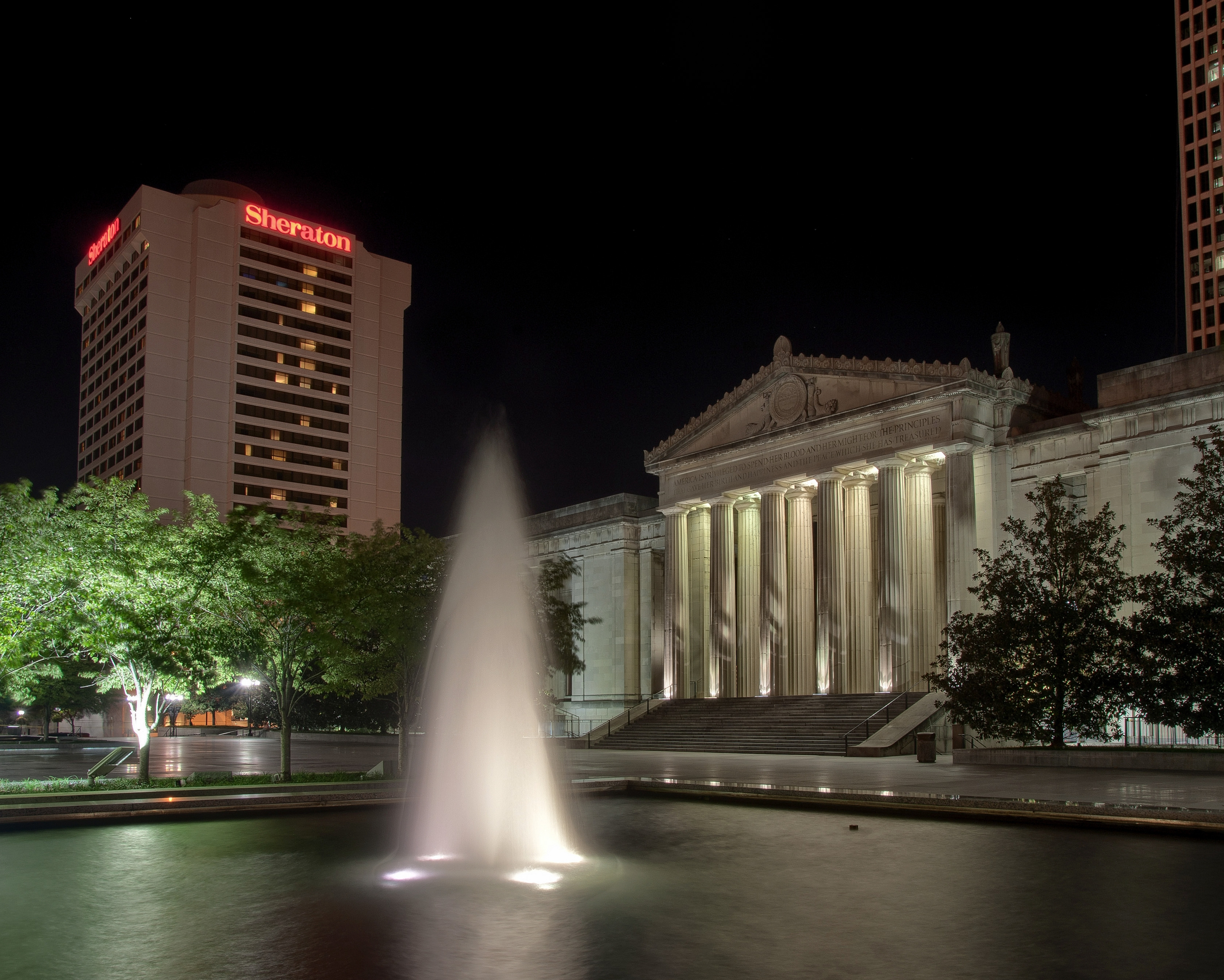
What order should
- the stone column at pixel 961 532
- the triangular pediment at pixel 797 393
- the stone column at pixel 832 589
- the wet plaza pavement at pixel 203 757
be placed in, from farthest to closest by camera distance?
the stone column at pixel 832 589
the triangular pediment at pixel 797 393
the stone column at pixel 961 532
the wet plaza pavement at pixel 203 757

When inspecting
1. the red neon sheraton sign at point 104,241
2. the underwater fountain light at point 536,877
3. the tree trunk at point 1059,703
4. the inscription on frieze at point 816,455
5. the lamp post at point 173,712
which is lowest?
the lamp post at point 173,712

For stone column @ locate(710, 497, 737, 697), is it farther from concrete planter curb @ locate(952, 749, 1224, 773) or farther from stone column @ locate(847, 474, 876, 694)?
concrete planter curb @ locate(952, 749, 1224, 773)

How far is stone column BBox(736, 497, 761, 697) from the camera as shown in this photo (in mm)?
52406

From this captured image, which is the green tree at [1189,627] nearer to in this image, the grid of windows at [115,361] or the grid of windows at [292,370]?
the grid of windows at [292,370]

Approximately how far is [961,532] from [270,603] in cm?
2708

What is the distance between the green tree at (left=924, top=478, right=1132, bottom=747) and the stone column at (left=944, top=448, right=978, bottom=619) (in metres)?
8.58

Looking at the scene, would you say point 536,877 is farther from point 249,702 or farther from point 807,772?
point 249,702

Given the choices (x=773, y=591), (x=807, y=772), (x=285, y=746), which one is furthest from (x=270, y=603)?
(x=773, y=591)

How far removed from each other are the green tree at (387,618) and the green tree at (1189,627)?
2042cm

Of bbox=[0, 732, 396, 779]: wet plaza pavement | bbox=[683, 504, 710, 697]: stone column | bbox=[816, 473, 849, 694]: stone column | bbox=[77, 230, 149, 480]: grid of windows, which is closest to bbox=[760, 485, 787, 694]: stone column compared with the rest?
bbox=[816, 473, 849, 694]: stone column

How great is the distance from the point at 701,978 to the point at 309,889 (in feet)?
19.7

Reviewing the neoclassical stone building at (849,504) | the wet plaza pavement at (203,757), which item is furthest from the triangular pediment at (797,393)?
the wet plaza pavement at (203,757)

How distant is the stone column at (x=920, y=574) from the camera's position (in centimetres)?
4391

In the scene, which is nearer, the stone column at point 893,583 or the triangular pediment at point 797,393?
the stone column at point 893,583
